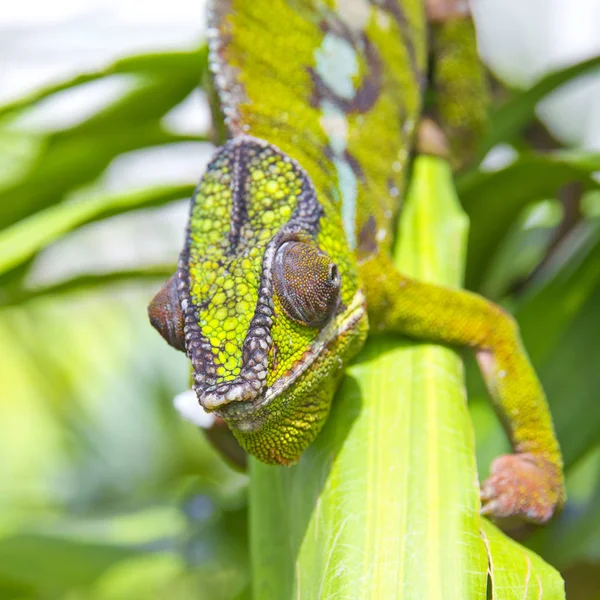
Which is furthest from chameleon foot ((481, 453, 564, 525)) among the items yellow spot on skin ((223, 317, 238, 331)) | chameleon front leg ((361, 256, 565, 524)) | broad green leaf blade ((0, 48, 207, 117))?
broad green leaf blade ((0, 48, 207, 117))

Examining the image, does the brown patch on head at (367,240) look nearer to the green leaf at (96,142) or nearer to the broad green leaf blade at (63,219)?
the broad green leaf blade at (63,219)

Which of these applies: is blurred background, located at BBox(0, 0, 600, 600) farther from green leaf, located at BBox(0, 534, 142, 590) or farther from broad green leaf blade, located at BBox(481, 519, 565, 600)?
broad green leaf blade, located at BBox(481, 519, 565, 600)

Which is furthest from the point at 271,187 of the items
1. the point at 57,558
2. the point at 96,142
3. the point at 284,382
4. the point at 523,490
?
the point at 57,558

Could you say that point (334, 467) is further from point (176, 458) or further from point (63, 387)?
point (63, 387)

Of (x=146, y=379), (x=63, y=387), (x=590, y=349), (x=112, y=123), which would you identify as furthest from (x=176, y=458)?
(x=590, y=349)

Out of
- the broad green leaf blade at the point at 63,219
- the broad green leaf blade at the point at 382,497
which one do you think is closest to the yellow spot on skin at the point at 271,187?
the broad green leaf blade at the point at 382,497

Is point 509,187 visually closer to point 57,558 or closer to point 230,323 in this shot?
point 230,323
